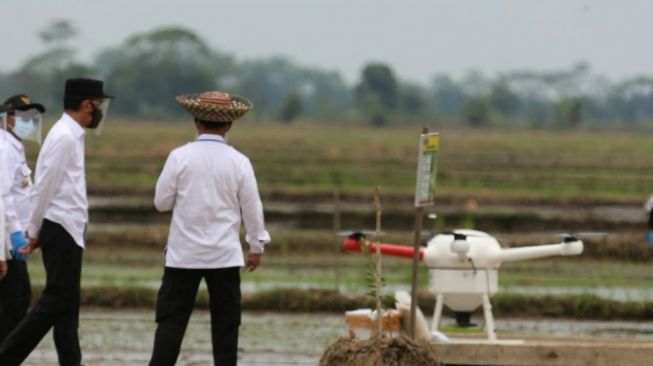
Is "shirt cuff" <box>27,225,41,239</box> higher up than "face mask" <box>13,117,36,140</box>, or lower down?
lower down

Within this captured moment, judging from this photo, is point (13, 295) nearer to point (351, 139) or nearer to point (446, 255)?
point (446, 255)

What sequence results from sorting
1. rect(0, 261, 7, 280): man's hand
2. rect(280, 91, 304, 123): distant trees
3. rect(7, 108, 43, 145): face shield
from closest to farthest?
1. rect(0, 261, 7, 280): man's hand
2. rect(7, 108, 43, 145): face shield
3. rect(280, 91, 304, 123): distant trees

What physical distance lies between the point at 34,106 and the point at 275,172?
98.5ft

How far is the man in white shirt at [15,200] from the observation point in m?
9.80

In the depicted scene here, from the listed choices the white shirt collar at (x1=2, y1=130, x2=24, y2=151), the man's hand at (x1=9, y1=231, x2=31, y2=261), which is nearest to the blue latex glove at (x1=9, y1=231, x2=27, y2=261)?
the man's hand at (x1=9, y1=231, x2=31, y2=261)

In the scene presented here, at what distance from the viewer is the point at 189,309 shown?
8.75 m

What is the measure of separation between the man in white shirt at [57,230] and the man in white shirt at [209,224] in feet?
2.16

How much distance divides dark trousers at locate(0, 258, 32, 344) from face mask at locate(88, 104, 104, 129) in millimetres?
1096

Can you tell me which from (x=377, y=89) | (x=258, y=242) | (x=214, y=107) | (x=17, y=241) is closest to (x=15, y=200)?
(x=17, y=241)

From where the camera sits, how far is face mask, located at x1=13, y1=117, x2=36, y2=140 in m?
10.1

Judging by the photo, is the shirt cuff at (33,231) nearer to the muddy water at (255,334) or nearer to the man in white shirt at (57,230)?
the man in white shirt at (57,230)

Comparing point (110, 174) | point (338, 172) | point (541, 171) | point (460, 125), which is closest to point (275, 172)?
point (338, 172)

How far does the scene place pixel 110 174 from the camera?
39.0 metres

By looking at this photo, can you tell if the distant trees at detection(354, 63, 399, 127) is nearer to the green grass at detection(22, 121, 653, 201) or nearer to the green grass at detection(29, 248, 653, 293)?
the green grass at detection(22, 121, 653, 201)
